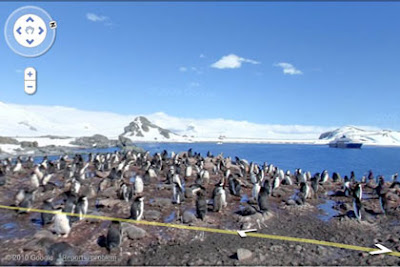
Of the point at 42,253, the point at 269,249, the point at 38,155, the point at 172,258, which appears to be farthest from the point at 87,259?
the point at 38,155

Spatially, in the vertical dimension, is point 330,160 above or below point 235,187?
below

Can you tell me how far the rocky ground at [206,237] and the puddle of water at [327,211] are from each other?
39mm

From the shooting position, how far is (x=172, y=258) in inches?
361

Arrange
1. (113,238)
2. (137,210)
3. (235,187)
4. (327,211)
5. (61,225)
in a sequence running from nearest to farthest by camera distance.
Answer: (113,238), (61,225), (137,210), (327,211), (235,187)

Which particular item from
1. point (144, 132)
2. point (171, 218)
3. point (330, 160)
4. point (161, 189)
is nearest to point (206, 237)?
point (171, 218)

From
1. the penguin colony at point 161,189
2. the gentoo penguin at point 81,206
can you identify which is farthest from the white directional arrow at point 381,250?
the gentoo penguin at point 81,206

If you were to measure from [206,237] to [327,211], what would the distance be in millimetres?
6748

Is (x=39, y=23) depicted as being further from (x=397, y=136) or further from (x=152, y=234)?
(x=397, y=136)

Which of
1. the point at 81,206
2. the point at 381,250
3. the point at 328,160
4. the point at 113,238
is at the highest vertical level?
the point at 81,206

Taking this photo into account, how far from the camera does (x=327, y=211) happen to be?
573 inches

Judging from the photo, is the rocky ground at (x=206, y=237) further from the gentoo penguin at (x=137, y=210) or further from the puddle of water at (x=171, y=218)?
the gentoo penguin at (x=137, y=210)

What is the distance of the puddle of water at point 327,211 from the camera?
13477mm

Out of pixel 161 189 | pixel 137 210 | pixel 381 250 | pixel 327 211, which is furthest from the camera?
pixel 161 189

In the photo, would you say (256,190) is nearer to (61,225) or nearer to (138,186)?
(138,186)
